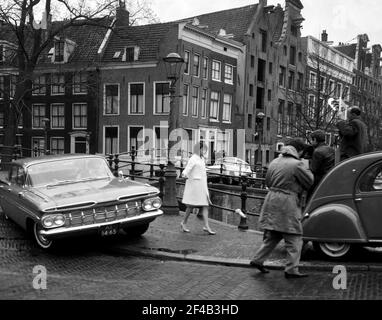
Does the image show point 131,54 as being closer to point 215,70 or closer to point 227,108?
point 215,70

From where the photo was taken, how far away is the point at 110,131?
1358 inches

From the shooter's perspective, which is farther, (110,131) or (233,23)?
(233,23)

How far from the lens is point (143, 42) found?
34.4 metres

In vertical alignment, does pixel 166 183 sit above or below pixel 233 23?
below

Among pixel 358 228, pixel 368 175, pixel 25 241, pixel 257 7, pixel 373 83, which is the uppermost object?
pixel 257 7

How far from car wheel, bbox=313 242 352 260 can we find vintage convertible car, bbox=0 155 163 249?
Answer: 281 centimetres

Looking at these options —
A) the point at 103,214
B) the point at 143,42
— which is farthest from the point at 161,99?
the point at 103,214

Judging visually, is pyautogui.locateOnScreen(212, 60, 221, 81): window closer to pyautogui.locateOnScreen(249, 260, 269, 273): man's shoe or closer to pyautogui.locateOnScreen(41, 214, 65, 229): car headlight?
pyautogui.locateOnScreen(41, 214, 65, 229): car headlight

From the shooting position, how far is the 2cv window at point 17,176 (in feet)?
28.5

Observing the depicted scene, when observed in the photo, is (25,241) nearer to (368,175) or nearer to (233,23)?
(368,175)

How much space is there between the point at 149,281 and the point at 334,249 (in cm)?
288

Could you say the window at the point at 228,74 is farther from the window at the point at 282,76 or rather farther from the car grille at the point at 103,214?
the car grille at the point at 103,214
